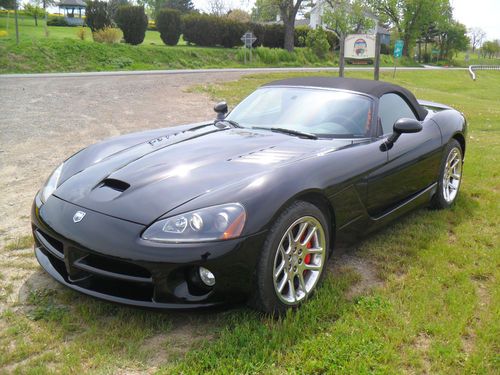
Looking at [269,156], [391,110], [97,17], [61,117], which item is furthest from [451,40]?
[269,156]

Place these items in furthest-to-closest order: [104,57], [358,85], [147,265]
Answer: [104,57] → [358,85] → [147,265]

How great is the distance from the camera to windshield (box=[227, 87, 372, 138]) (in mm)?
3805

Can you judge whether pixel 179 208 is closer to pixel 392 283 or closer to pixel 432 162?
pixel 392 283

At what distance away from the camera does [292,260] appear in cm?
290

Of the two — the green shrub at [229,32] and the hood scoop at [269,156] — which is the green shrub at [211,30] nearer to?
the green shrub at [229,32]

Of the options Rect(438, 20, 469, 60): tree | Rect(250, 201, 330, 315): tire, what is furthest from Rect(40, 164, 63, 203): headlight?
Rect(438, 20, 469, 60): tree

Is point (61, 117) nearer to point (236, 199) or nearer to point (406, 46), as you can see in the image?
point (236, 199)

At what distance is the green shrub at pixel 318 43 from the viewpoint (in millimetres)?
36991

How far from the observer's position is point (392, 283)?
10.9ft

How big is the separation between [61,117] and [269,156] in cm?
771

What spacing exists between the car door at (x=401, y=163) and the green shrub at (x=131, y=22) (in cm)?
2937

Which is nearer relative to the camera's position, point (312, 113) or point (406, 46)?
point (312, 113)

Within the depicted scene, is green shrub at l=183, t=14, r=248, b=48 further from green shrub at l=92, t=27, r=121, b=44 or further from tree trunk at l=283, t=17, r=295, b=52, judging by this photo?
green shrub at l=92, t=27, r=121, b=44

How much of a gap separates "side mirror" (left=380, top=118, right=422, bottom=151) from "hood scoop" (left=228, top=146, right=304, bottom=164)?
2.96ft
